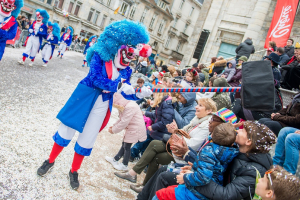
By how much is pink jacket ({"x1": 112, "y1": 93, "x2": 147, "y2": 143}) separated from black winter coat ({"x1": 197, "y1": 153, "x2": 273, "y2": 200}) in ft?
5.34

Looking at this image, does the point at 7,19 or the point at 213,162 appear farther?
the point at 7,19

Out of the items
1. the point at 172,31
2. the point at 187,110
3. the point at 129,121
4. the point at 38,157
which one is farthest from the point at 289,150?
the point at 172,31

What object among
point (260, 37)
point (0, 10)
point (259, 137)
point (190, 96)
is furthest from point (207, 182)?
point (260, 37)

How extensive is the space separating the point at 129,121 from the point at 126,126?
3.9 inches

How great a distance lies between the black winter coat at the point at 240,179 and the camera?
5.73 feet

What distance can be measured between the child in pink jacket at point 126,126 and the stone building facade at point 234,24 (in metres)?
9.62

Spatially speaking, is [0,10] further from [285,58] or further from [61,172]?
[285,58]

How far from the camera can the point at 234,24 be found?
1203 centimetres

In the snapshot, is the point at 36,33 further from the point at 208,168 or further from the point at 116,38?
the point at 208,168

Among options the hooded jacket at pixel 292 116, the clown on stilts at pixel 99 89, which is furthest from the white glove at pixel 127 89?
the hooded jacket at pixel 292 116

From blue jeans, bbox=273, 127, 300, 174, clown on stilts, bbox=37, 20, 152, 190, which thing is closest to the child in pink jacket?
clown on stilts, bbox=37, 20, 152, 190

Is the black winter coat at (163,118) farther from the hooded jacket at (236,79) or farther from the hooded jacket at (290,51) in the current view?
the hooded jacket at (290,51)

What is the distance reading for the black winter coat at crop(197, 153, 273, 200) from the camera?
175cm

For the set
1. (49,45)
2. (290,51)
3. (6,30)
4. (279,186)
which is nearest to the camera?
(279,186)
